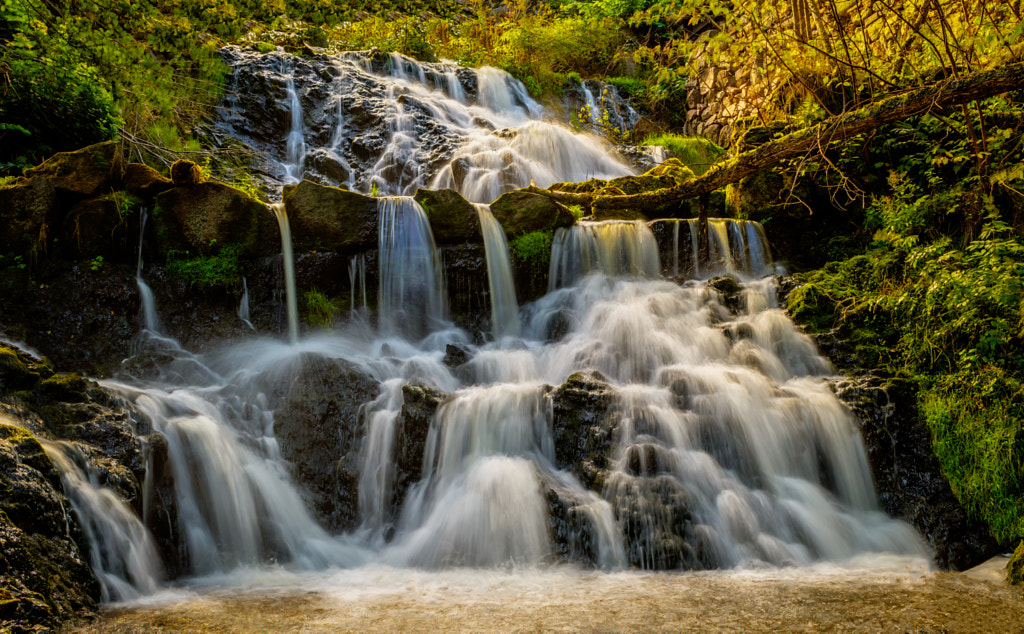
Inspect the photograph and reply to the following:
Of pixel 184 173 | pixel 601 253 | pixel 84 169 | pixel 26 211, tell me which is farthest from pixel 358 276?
pixel 26 211

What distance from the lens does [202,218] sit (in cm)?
714

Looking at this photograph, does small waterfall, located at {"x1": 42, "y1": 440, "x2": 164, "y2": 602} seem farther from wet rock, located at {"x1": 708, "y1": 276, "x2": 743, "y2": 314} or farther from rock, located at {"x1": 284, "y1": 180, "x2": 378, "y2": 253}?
wet rock, located at {"x1": 708, "y1": 276, "x2": 743, "y2": 314}

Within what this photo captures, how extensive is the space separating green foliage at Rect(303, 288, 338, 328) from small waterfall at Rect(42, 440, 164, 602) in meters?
3.58

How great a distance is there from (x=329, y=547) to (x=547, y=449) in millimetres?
2023


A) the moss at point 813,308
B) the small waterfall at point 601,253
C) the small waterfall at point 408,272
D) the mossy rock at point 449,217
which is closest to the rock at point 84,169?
the small waterfall at point 408,272

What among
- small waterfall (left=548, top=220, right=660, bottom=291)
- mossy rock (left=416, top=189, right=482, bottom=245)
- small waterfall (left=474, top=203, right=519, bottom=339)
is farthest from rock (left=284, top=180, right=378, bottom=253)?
small waterfall (left=548, top=220, right=660, bottom=291)

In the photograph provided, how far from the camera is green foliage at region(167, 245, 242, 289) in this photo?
7059 millimetres

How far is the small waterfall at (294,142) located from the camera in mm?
11250

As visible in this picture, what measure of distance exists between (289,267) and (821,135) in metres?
6.56

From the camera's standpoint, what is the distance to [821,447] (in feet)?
16.4

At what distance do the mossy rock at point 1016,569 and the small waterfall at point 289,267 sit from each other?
717 cm

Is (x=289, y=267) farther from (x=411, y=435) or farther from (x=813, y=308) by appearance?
(x=813, y=308)

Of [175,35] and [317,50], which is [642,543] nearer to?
[175,35]

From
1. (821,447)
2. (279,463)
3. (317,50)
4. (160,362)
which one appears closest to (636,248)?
(821,447)
